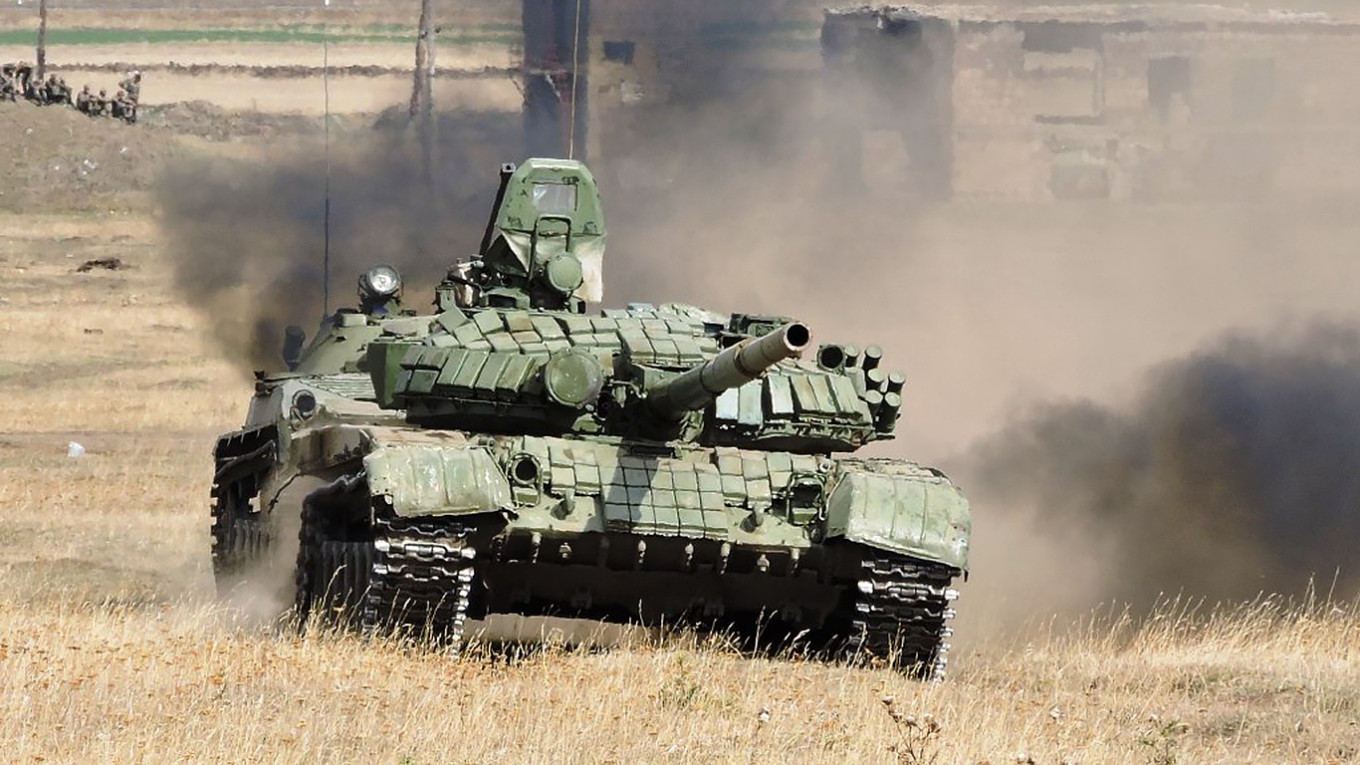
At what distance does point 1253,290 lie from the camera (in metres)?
32.3

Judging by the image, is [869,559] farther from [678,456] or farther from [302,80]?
[302,80]

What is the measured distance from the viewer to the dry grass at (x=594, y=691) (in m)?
13.1

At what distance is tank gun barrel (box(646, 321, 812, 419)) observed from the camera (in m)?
15.2

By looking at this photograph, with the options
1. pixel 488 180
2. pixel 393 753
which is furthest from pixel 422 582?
pixel 488 180

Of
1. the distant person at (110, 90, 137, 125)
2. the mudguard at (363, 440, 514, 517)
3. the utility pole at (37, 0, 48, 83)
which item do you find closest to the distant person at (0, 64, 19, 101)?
the utility pole at (37, 0, 48, 83)

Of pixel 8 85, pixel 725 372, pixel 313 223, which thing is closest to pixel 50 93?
pixel 8 85

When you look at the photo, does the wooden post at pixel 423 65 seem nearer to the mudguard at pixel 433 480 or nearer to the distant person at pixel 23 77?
the distant person at pixel 23 77

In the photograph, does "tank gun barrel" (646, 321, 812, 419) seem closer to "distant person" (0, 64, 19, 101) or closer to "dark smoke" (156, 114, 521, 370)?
"dark smoke" (156, 114, 521, 370)

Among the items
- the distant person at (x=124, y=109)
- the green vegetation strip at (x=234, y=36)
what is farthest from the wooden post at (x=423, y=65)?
the distant person at (x=124, y=109)

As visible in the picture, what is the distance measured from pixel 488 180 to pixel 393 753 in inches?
1017

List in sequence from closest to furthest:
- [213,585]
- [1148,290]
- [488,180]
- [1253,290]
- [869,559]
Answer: [869,559]
[213,585]
[1253,290]
[1148,290]
[488,180]

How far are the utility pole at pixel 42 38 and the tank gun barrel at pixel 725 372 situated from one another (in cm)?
3929

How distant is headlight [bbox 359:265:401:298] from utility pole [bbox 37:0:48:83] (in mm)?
31707

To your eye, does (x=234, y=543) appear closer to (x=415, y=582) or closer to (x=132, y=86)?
(x=415, y=582)
